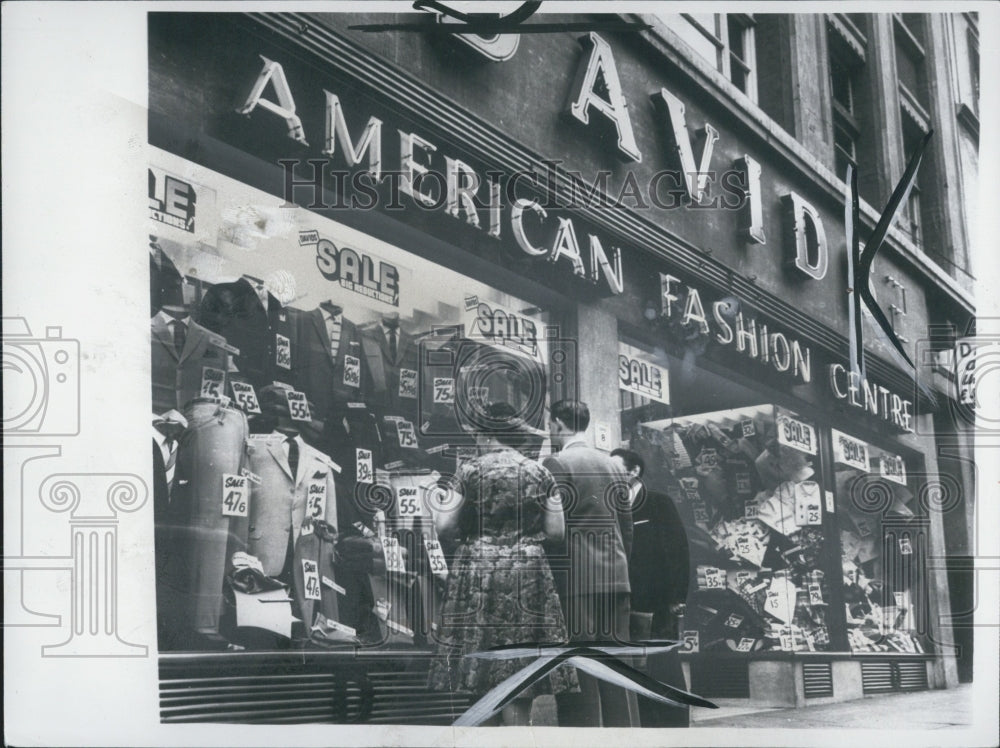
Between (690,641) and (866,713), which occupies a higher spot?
(690,641)

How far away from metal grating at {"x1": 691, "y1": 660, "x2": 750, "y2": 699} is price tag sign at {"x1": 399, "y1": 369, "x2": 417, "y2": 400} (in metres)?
1.78

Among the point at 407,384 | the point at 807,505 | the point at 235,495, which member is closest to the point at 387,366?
the point at 407,384

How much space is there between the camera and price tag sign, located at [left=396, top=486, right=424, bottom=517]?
4.93m

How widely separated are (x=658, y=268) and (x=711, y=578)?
150 centimetres

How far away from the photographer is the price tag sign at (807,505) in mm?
5555

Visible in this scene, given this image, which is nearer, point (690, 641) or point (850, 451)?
point (690, 641)

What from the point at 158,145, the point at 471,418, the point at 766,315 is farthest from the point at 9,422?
the point at 766,315

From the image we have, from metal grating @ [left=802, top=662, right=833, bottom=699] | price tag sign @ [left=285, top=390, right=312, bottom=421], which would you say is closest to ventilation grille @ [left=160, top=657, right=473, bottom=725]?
price tag sign @ [left=285, top=390, right=312, bottom=421]

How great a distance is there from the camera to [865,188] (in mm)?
5734

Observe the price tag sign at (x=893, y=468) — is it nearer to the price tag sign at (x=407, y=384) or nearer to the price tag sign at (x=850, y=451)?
the price tag sign at (x=850, y=451)

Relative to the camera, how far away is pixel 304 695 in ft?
15.8

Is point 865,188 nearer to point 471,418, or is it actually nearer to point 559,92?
point 559,92

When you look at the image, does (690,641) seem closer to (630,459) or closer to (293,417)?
(630,459)

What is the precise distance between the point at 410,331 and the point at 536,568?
1.19 meters
